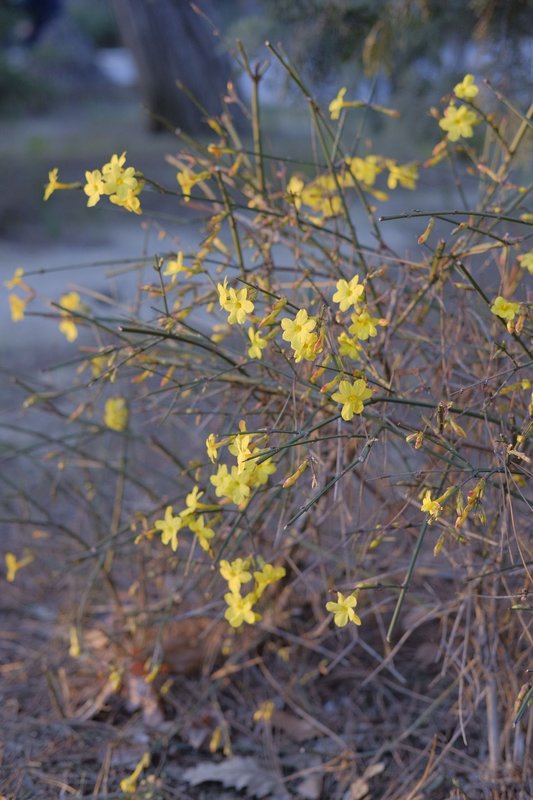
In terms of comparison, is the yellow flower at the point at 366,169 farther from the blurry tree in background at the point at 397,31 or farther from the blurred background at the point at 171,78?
the blurry tree in background at the point at 397,31

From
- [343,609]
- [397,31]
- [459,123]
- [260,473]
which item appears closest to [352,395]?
[260,473]

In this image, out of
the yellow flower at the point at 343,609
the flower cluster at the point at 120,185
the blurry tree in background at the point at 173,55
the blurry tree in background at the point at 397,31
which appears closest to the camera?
the yellow flower at the point at 343,609

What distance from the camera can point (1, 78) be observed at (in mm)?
12805

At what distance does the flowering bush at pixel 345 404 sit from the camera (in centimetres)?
168

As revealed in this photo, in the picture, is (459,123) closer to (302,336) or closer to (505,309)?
(505,309)

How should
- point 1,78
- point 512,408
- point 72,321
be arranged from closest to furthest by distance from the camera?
point 512,408 → point 72,321 → point 1,78

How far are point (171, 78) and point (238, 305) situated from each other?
8.87 m

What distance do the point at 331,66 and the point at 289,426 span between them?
2.35 m

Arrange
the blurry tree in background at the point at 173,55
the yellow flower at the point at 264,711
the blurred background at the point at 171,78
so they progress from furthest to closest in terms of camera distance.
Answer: the blurry tree in background at the point at 173,55, the blurred background at the point at 171,78, the yellow flower at the point at 264,711

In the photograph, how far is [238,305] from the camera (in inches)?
63.7

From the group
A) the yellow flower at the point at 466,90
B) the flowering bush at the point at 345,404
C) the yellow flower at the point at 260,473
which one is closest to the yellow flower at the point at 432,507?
the flowering bush at the point at 345,404

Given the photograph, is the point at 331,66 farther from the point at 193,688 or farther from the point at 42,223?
the point at 42,223

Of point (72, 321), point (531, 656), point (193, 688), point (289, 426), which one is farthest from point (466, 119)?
point (193, 688)

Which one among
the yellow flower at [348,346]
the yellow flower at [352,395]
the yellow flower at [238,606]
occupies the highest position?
the yellow flower at [348,346]
